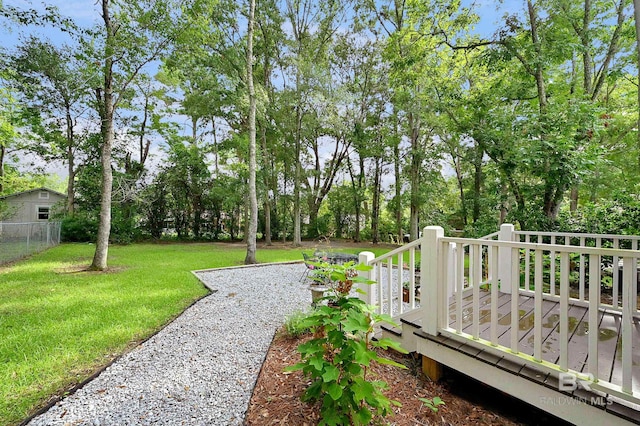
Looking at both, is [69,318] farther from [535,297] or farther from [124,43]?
[124,43]

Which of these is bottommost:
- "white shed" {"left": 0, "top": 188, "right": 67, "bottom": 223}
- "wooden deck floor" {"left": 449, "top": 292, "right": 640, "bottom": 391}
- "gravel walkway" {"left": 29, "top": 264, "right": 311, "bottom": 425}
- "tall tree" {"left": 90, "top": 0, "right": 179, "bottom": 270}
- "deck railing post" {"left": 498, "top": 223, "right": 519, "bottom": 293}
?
"gravel walkway" {"left": 29, "top": 264, "right": 311, "bottom": 425}

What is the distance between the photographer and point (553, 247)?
6.22 feet

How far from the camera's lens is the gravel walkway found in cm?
215

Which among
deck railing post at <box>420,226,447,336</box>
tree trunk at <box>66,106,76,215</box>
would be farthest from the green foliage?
tree trunk at <box>66,106,76,215</box>

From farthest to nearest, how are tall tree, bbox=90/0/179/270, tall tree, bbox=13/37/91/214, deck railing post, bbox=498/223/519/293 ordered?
tall tree, bbox=13/37/91/214 < tall tree, bbox=90/0/179/270 < deck railing post, bbox=498/223/519/293

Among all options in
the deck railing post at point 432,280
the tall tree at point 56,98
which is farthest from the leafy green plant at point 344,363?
the tall tree at point 56,98

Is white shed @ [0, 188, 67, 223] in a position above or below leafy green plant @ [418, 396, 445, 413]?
above

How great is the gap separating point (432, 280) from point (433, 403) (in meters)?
0.95

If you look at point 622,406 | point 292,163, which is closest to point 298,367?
point 622,406

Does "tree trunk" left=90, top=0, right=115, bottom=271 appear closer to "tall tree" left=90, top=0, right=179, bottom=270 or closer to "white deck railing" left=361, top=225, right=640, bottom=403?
"tall tree" left=90, top=0, right=179, bottom=270

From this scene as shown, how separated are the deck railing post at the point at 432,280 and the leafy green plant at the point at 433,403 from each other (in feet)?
1.61

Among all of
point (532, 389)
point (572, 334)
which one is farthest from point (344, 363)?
point (572, 334)

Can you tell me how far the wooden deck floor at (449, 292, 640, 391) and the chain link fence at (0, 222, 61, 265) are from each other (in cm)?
1087

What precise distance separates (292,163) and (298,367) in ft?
50.3
